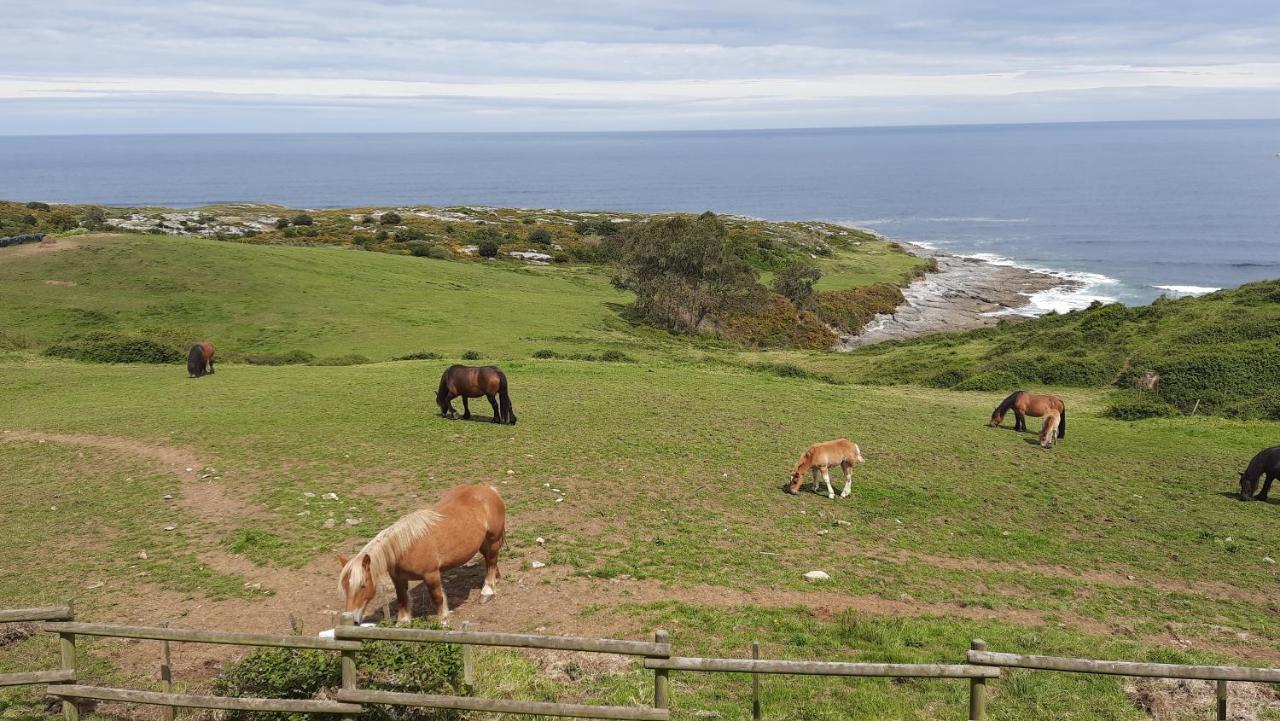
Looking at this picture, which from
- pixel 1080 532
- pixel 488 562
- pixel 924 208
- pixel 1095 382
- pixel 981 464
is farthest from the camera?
pixel 924 208

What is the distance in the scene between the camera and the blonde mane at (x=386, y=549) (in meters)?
10.1

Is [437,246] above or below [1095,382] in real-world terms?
above

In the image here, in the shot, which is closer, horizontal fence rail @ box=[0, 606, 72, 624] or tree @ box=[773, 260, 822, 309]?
horizontal fence rail @ box=[0, 606, 72, 624]

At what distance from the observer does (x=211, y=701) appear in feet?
24.8

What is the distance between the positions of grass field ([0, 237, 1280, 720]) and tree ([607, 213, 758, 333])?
25.0 m

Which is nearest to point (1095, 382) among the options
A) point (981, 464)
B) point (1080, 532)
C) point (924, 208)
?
point (981, 464)

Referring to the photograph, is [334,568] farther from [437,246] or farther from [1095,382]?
[437,246]

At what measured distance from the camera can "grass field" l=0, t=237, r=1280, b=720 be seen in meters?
11.2

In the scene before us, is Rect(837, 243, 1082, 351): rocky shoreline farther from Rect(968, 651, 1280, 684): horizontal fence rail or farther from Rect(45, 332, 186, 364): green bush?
Rect(968, 651, 1280, 684): horizontal fence rail

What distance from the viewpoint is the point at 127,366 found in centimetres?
3428

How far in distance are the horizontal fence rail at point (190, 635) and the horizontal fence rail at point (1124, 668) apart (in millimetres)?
6329

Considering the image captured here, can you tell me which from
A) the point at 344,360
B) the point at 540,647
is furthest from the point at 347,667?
the point at 344,360

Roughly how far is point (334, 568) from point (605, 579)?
461 centimetres

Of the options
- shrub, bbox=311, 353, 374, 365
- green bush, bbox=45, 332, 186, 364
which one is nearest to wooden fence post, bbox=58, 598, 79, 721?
shrub, bbox=311, 353, 374, 365
